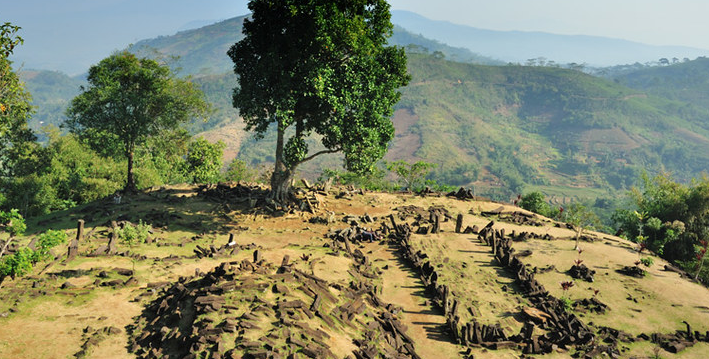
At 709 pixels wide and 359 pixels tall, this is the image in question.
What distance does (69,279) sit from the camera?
16172 mm

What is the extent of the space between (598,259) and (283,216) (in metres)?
21.6

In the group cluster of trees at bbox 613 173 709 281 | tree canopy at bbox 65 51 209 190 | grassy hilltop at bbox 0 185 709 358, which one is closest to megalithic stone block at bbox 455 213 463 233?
grassy hilltop at bbox 0 185 709 358

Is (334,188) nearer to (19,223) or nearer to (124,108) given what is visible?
(124,108)

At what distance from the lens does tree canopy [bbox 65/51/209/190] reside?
30.5m

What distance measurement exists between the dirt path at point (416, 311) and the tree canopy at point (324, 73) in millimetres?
8810

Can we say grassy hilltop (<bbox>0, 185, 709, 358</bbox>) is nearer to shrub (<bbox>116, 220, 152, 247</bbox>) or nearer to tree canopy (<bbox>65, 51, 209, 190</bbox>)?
shrub (<bbox>116, 220, 152, 247</bbox>)

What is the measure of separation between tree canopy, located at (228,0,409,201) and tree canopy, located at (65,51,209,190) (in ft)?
28.8

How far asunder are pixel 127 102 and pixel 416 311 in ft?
94.2

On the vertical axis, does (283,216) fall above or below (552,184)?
above

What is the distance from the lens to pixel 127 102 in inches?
1237

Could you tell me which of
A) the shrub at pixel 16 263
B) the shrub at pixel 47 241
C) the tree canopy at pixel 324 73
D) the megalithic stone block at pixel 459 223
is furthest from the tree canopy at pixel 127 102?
the megalithic stone block at pixel 459 223

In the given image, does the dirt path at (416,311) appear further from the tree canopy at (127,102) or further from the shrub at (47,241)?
the tree canopy at (127,102)

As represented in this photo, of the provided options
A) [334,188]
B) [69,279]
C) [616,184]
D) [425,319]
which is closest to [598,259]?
[425,319]

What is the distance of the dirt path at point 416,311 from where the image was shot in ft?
49.5
